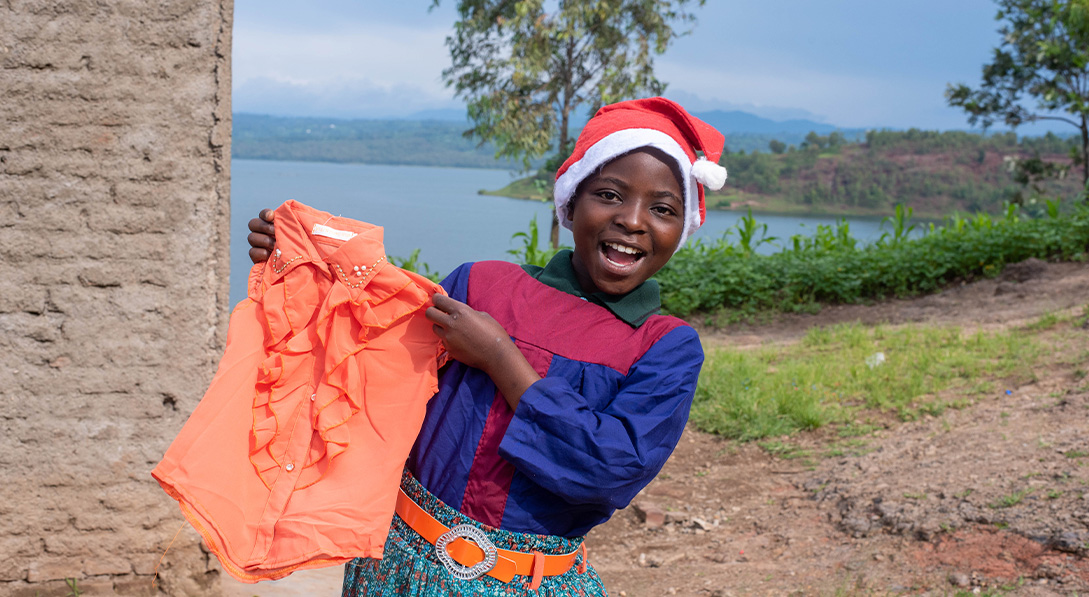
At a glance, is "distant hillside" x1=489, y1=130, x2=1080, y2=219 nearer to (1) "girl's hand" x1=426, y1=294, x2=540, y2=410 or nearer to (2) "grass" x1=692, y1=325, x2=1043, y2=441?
(2) "grass" x1=692, y1=325, x2=1043, y2=441

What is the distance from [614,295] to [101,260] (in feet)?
7.08

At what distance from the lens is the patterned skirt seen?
1.49 m

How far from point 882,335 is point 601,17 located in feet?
20.2

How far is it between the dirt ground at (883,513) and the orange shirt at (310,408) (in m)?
2.02

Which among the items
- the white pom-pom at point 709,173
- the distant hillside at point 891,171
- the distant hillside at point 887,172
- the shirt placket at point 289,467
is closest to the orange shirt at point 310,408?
the shirt placket at point 289,467

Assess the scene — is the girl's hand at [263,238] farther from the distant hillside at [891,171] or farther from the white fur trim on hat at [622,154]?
the distant hillside at [891,171]

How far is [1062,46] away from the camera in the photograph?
38.8 ft

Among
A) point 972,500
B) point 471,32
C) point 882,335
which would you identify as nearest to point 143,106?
point 972,500

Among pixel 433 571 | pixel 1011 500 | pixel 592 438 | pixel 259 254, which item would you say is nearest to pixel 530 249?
pixel 1011 500

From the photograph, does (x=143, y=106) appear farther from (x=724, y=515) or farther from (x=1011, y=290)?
(x=1011, y=290)

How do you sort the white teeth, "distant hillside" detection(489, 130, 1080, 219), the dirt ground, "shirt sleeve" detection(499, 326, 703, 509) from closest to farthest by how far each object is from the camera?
1. "shirt sleeve" detection(499, 326, 703, 509)
2. the white teeth
3. the dirt ground
4. "distant hillside" detection(489, 130, 1080, 219)

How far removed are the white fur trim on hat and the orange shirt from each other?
341 mm

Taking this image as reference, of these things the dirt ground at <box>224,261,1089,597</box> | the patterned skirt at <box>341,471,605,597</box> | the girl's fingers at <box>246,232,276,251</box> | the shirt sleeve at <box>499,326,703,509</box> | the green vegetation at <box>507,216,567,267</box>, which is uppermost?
the girl's fingers at <box>246,232,276,251</box>

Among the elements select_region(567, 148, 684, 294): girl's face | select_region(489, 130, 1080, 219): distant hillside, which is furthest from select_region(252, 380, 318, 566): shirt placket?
select_region(489, 130, 1080, 219): distant hillside
